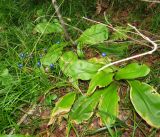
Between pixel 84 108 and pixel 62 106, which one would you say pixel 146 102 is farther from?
pixel 62 106

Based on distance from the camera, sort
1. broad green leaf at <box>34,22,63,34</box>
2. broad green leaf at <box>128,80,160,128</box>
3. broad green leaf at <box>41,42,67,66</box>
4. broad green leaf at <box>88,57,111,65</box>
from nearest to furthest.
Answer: broad green leaf at <box>128,80,160,128</box>, broad green leaf at <box>88,57,111,65</box>, broad green leaf at <box>41,42,67,66</box>, broad green leaf at <box>34,22,63,34</box>

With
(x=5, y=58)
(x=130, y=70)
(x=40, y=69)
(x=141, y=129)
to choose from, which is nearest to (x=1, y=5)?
(x=5, y=58)

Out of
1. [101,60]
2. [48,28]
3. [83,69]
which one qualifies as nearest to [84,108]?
[83,69]

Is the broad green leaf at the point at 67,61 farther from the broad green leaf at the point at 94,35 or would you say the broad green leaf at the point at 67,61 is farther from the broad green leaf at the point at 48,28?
the broad green leaf at the point at 48,28

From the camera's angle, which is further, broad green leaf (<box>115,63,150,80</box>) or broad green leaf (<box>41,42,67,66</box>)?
broad green leaf (<box>41,42,67,66</box>)

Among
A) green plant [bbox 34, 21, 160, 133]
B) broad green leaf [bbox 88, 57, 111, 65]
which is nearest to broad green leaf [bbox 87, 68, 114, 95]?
green plant [bbox 34, 21, 160, 133]

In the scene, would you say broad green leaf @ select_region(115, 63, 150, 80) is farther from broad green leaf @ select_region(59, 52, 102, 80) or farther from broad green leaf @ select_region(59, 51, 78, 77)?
broad green leaf @ select_region(59, 51, 78, 77)

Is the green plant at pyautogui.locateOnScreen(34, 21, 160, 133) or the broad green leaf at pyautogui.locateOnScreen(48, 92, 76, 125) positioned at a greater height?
the green plant at pyautogui.locateOnScreen(34, 21, 160, 133)

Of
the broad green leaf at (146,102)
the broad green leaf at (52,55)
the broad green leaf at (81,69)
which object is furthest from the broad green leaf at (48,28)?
the broad green leaf at (146,102)

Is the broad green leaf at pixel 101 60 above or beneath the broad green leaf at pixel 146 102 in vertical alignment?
above

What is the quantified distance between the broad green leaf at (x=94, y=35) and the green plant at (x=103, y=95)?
19 centimetres

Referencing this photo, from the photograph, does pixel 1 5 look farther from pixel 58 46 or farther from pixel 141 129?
pixel 141 129

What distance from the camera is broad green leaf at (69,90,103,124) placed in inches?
77.9

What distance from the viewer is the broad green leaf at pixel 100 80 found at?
2.00m
